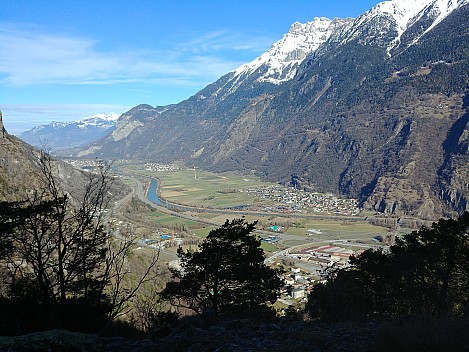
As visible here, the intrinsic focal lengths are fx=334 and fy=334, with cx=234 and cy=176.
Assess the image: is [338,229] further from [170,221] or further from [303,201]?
[170,221]

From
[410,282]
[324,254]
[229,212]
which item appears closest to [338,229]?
[324,254]

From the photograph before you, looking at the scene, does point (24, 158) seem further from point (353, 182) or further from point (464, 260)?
point (353, 182)

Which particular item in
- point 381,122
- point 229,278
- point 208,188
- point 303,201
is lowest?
point 303,201

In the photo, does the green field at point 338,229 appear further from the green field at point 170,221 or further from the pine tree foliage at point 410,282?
the pine tree foliage at point 410,282

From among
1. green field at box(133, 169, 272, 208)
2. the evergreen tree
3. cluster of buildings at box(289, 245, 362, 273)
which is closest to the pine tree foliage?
the evergreen tree

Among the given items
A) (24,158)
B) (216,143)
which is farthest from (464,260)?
(216,143)
